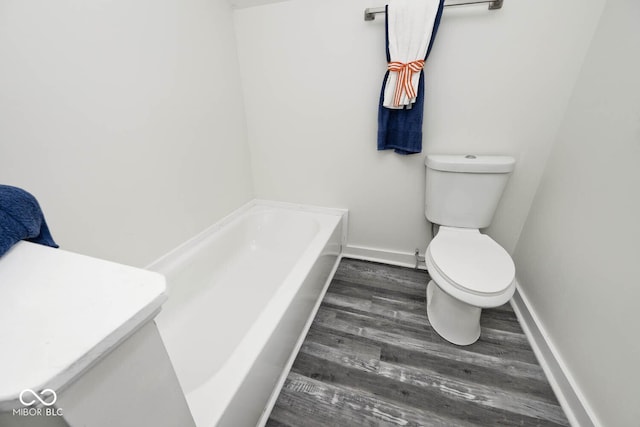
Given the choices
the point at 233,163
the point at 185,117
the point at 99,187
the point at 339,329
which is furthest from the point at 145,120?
the point at 339,329

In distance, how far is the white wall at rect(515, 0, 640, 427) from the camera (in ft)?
2.85

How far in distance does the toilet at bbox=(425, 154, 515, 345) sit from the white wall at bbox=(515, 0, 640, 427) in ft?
0.76

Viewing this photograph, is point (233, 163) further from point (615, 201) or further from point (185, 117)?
point (615, 201)

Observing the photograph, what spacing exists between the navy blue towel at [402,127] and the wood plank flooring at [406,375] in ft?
3.04

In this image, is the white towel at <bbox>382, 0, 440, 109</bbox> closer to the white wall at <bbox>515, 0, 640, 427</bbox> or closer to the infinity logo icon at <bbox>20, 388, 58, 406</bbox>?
the white wall at <bbox>515, 0, 640, 427</bbox>

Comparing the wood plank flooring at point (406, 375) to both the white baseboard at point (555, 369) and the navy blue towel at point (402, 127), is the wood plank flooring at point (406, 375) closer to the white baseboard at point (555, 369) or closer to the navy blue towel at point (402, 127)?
the white baseboard at point (555, 369)

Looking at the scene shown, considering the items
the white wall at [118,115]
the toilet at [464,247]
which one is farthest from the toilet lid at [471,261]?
the white wall at [118,115]

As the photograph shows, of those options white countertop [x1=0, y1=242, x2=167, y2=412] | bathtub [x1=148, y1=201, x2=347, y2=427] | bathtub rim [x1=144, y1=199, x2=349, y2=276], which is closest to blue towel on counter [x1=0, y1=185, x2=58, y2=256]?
white countertop [x1=0, y1=242, x2=167, y2=412]

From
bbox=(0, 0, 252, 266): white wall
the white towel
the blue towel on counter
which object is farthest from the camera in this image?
the white towel

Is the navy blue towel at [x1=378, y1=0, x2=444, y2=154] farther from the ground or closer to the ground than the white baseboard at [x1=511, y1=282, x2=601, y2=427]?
farther from the ground

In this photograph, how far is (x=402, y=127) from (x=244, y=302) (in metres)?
1.33

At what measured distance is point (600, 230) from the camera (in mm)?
1002

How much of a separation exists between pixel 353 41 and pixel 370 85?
0.25 meters

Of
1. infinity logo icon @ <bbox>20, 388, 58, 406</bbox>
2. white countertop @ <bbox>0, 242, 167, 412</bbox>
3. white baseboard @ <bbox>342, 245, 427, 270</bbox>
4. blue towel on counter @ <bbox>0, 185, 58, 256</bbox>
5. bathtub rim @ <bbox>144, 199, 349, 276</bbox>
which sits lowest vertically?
white baseboard @ <bbox>342, 245, 427, 270</bbox>
